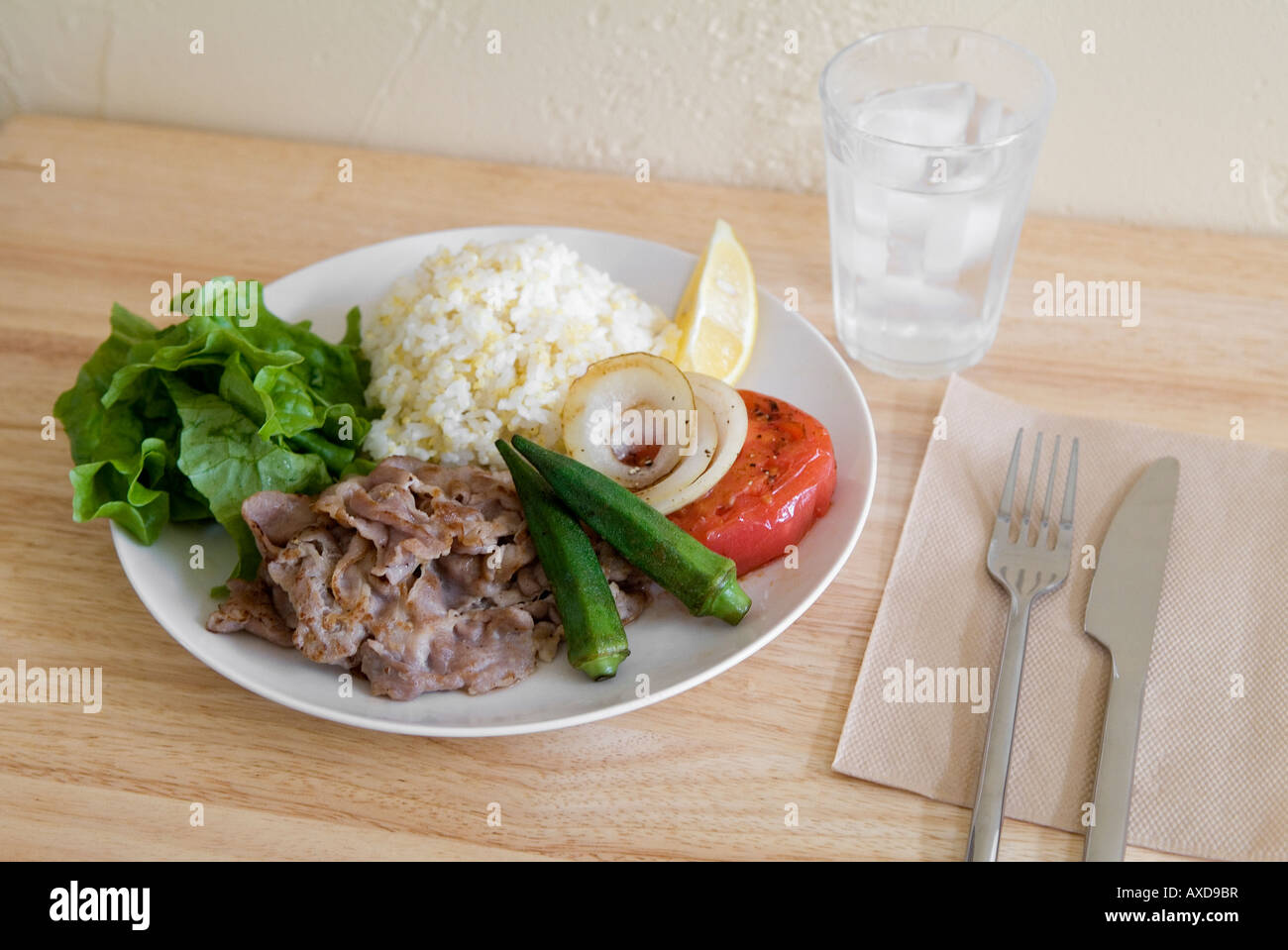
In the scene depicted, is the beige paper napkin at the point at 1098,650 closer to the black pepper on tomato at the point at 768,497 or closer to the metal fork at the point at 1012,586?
the metal fork at the point at 1012,586

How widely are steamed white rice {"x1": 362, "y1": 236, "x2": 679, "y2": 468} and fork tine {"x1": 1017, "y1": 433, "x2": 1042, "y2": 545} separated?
60 centimetres

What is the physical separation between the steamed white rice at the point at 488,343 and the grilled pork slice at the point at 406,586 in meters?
0.19

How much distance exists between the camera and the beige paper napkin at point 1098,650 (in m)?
1.27

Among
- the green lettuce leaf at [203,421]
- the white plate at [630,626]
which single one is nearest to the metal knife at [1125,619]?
the white plate at [630,626]

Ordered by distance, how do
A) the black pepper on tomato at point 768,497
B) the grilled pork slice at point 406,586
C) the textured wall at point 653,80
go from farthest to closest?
the textured wall at point 653,80
the black pepper on tomato at point 768,497
the grilled pork slice at point 406,586

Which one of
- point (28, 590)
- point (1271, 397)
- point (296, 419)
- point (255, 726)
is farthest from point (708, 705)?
point (1271, 397)

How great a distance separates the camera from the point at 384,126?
2.43m

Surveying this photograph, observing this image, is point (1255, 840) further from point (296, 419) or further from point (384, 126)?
point (384, 126)

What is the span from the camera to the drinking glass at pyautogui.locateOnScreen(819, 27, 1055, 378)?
5.58 ft

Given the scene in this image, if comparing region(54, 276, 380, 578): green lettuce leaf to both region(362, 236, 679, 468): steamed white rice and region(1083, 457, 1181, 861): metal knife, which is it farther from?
region(1083, 457, 1181, 861): metal knife

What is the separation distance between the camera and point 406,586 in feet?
4.60

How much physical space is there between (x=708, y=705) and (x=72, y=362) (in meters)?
1.34

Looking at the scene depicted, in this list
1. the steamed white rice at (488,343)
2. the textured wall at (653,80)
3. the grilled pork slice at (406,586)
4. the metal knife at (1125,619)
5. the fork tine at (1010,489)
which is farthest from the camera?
the textured wall at (653,80)

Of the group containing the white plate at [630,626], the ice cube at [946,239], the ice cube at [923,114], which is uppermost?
the ice cube at [923,114]
